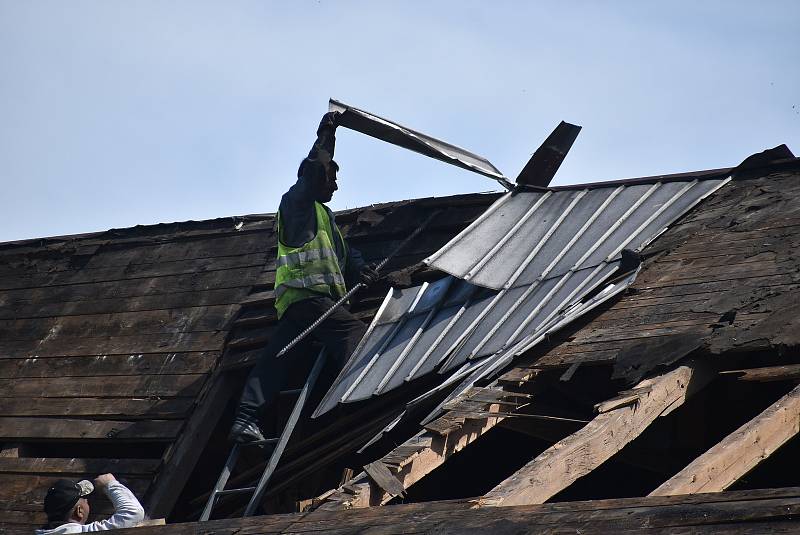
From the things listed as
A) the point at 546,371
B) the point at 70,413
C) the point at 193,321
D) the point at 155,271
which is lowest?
the point at 546,371

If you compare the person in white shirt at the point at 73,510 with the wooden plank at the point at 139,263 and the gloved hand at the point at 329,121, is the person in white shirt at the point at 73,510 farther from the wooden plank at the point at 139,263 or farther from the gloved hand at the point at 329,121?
the wooden plank at the point at 139,263

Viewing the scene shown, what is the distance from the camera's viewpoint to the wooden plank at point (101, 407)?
317 inches

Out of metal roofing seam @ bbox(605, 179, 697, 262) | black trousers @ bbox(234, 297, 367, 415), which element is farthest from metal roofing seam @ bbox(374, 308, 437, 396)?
metal roofing seam @ bbox(605, 179, 697, 262)

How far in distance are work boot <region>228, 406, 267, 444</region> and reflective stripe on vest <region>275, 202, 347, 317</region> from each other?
Result: 30.6 inches

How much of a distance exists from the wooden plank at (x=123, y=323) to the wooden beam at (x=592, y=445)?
4261mm

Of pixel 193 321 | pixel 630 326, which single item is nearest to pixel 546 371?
pixel 630 326

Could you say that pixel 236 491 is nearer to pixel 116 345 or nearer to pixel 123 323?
pixel 116 345

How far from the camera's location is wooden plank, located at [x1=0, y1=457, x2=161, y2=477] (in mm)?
7625

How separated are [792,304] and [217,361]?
4.14m

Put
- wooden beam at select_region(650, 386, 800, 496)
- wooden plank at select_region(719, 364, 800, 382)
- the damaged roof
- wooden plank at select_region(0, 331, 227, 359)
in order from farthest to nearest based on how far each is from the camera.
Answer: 1. wooden plank at select_region(0, 331, 227, 359)
2. the damaged roof
3. wooden plank at select_region(719, 364, 800, 382)
4. wooden beam at select_region(650, 386, 800, 496)

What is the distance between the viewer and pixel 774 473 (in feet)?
20.8

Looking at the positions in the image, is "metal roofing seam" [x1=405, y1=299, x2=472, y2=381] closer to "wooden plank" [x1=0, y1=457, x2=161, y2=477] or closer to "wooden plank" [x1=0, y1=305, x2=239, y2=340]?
"wooden plank" [x1=0, y1=457, x2=161, y2=477]

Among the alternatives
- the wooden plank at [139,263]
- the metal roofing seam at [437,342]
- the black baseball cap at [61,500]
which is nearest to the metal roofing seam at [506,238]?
the metal roofing seam at [437,342]

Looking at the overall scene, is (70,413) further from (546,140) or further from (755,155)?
(755,155)
